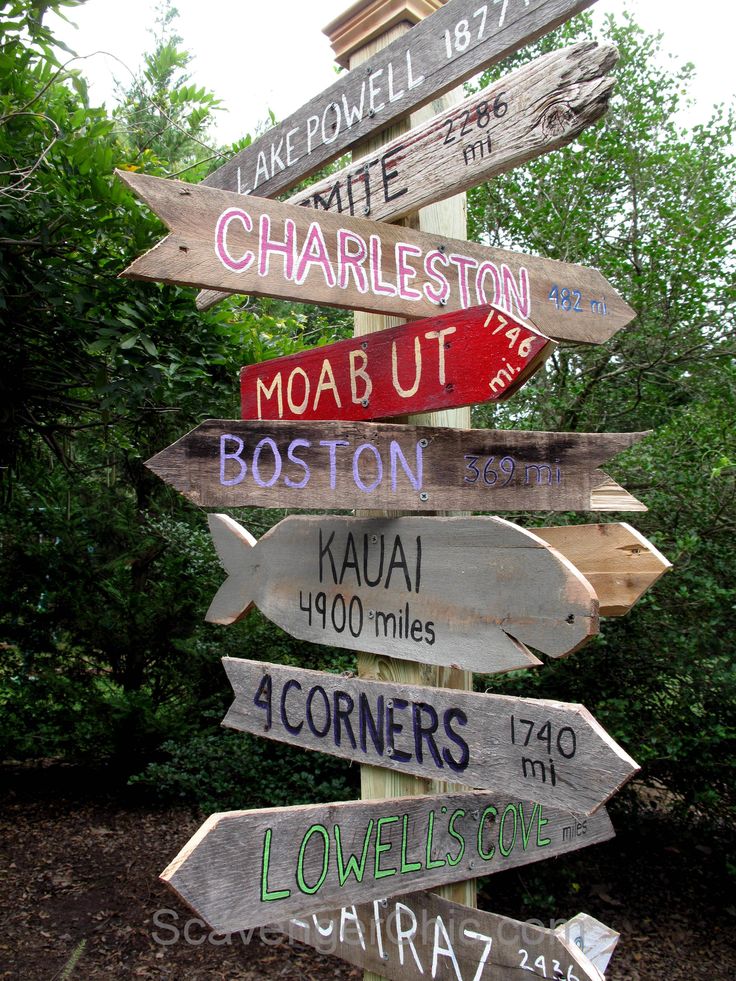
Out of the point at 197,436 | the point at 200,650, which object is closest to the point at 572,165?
the point at 200,650

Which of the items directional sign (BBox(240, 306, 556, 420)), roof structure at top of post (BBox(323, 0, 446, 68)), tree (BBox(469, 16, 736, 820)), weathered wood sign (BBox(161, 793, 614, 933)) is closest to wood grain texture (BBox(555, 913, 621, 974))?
weathered wood sign (BBox(161, 793, 614, 933))

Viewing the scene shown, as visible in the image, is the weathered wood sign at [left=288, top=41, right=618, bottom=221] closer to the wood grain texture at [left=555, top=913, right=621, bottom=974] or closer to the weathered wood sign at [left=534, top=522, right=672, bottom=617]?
the weathered wood sign at [left=534, top=522, right=672, bottom=617]

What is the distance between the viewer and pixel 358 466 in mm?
1752

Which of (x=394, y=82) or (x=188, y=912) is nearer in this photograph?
(x=394, y=82)

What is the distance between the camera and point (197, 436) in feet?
5.46

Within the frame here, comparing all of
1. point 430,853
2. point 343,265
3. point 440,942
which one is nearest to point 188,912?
point 440,942

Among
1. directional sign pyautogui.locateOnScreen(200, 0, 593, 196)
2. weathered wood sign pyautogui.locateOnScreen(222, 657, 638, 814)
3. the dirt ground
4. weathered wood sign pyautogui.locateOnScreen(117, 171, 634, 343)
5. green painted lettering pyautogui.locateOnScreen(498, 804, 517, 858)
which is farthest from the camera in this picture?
the dirt ground

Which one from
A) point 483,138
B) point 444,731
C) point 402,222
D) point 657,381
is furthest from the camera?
point 657,381

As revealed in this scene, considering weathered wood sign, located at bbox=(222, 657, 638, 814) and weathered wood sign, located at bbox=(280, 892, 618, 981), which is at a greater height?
weathered wood sign, located at bbox=(222, 657, 638, 814)

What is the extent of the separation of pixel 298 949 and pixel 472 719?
3835mm

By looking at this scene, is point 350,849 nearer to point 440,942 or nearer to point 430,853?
point 430,853

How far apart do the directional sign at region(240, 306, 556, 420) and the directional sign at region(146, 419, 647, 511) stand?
11 cm

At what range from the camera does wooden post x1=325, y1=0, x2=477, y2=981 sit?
2.00 m

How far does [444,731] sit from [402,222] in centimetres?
130
